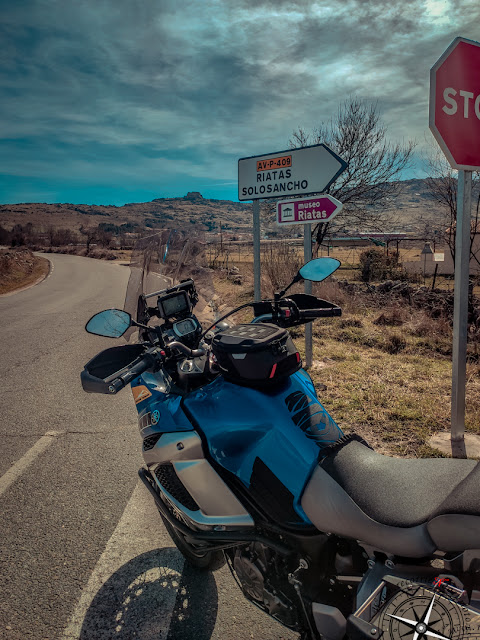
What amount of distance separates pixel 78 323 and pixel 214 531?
9256mm

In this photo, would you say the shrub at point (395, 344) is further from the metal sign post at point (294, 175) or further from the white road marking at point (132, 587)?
the white road marking at point (132, 587)

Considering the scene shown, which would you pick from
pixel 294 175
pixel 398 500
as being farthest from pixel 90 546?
pixel 294 175

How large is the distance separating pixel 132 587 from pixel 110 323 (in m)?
1.47

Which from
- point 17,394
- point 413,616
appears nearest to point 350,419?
point 413,616

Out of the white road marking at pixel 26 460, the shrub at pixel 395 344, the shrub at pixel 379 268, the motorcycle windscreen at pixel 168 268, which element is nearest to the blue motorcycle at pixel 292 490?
the motorcycle windscreen at pixel 168 268

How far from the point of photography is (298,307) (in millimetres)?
2223

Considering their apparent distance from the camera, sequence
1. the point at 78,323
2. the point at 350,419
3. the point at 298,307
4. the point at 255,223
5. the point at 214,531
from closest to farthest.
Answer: the point at 214,531, the point at 298,307, the point at 350,419, the point at 255,223, the point at 78,323

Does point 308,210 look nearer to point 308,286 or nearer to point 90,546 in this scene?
point 308,286

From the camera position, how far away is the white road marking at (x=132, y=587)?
2.12m

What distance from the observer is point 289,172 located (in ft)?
18.5

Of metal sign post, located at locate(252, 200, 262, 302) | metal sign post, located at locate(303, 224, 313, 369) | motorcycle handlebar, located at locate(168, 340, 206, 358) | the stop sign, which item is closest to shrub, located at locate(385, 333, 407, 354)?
metal sign post, located at locate(303, 224, 313, 369)

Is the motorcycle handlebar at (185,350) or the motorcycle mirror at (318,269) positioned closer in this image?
the motorcycle handlebar at (185,350)

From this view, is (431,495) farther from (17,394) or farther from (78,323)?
(78,323)

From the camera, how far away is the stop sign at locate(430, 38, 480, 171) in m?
3.35
